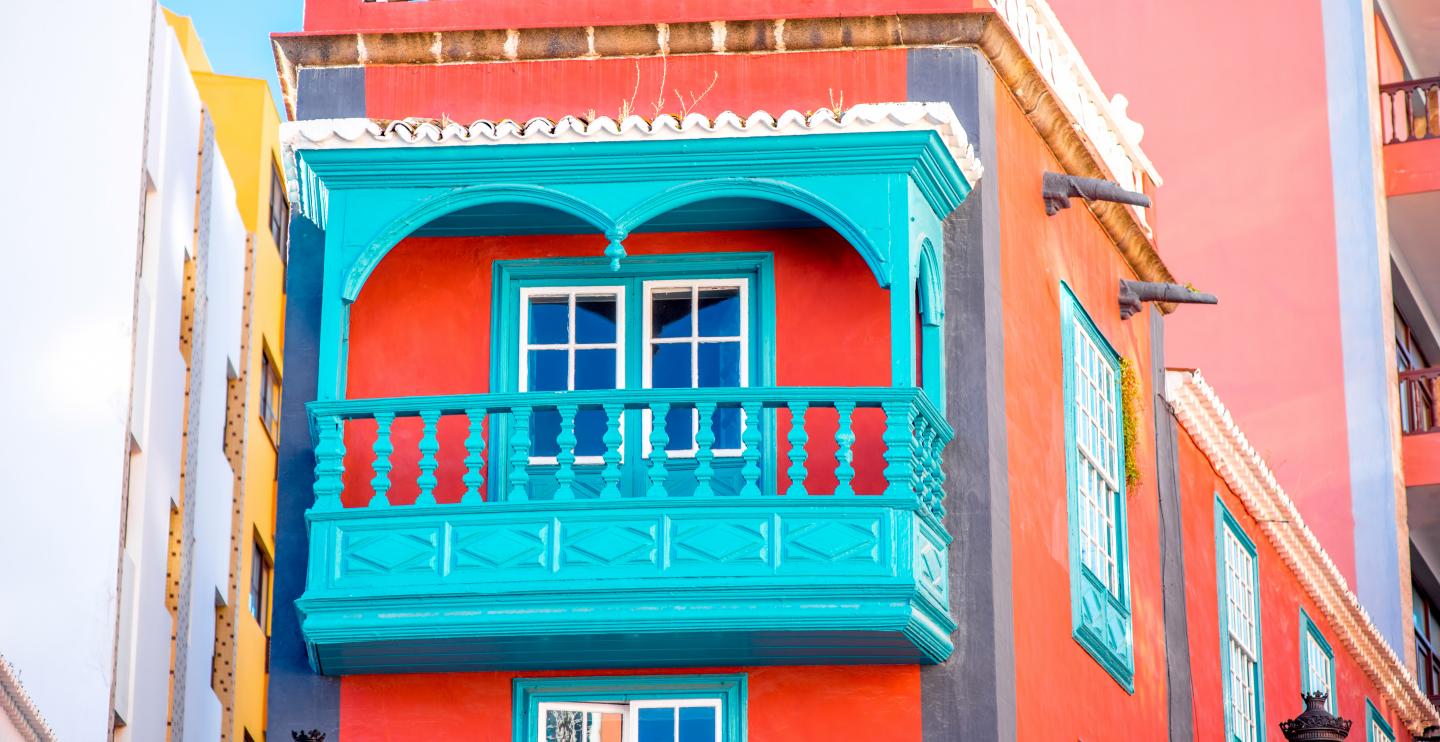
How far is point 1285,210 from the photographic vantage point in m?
26.5

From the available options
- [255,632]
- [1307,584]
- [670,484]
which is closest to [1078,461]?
[670,484]

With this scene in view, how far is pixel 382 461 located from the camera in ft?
48.2

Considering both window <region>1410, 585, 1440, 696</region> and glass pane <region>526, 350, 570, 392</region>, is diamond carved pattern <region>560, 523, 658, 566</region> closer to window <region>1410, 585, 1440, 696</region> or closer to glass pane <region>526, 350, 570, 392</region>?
glass pane <region>526, 350, 570, 392</region>

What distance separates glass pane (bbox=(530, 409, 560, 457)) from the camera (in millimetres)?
15516

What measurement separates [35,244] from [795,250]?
14.8 ft

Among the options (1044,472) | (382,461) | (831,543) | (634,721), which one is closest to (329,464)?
(382,461)

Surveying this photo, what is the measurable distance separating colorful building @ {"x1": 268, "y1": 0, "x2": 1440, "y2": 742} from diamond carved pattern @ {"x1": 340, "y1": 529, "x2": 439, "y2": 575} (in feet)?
0.08

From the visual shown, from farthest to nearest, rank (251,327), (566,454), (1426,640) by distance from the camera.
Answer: (1426,640)
(251,327)
(566,454)

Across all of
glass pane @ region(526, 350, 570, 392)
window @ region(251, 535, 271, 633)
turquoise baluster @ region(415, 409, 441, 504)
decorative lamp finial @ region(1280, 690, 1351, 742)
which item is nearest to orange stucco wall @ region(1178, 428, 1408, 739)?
decorative lamp finial @ region(1280, 690, 1351, 742)

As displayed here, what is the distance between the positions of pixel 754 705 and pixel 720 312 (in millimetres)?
2413

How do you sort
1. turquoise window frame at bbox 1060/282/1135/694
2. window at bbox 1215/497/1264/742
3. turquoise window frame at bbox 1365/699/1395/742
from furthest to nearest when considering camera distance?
1. turquoise window frame at bbox 1365/699/1395/742
2. window at bbox 1215/497/1264/742
3. turquoise window frame at bbox 1060/282/1135/694

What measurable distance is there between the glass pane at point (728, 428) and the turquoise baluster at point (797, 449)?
1002 mm

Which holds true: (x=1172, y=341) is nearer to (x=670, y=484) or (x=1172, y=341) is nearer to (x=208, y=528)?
(x=208, y=528)

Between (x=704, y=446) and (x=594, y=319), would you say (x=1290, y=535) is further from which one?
(x=704, y=446)
